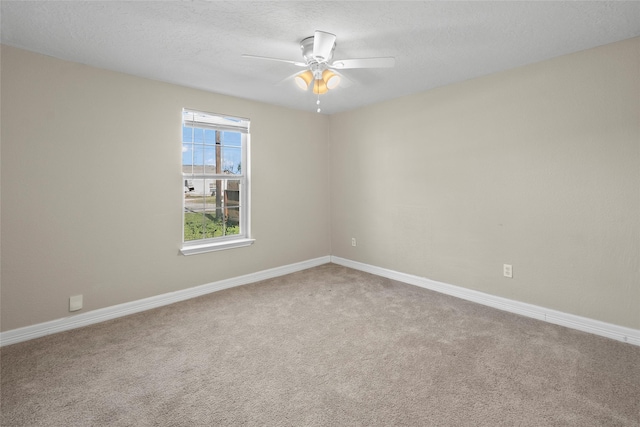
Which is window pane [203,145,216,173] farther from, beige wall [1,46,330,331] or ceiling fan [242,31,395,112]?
ceiling fan [242,31,395,112]

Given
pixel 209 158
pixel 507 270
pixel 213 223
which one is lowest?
pixel 507 270

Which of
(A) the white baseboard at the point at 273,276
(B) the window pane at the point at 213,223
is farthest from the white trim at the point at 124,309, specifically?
(B) the window pane at the point at 213,223

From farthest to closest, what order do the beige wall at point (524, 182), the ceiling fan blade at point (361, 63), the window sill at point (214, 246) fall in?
the window sill at point (214, 246) < the beige wall at point (524, 182) < the ceiling fan blade at point (361, 63)

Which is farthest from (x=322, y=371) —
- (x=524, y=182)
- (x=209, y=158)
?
(x=209, y=158)

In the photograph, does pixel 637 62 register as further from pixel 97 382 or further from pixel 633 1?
pixel 97 382

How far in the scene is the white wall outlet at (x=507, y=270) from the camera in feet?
9.73

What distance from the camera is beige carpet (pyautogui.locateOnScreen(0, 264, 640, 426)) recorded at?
1649 millimetres

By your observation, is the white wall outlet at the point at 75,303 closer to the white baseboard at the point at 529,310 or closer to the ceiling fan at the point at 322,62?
the ceiling fan at the point at 322,62

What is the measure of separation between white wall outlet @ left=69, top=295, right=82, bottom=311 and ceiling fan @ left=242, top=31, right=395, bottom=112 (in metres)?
2.49

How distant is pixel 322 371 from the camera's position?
204 centimetres

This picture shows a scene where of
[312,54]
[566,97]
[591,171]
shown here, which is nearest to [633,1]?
[566,97]

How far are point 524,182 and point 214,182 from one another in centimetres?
327

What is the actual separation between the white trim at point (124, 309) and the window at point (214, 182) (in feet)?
1.44

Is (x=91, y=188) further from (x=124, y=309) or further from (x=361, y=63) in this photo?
(x=361, y=63)
